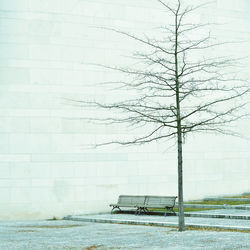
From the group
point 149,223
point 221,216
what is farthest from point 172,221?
point 221,216

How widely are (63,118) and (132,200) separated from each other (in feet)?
14.1

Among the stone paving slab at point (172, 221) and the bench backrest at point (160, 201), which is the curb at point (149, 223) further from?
the bench backrest at point (160, 201)

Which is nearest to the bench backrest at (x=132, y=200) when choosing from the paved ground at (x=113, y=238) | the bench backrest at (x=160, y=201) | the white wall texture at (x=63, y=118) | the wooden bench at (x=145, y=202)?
the wooden bench at (x=145, y=202)

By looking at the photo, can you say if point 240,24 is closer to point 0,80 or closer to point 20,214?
point 0,80

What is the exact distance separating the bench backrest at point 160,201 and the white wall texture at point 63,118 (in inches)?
107

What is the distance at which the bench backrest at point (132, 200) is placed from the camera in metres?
21.8

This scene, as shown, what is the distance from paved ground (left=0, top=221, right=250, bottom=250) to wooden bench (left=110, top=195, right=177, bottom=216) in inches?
112

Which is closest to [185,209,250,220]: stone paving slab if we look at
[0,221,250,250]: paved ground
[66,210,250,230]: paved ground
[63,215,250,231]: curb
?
[66,210,250,230]: paved ground

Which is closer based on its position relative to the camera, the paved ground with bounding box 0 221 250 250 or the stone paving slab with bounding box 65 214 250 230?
the paved ground with bounding box 0 221 250 250

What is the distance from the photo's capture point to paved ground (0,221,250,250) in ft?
41.9

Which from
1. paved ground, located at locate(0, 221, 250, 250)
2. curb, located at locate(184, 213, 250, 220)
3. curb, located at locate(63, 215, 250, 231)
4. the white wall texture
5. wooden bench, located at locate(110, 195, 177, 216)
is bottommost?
paved ground, located at locate(0, 221, 250, 250)

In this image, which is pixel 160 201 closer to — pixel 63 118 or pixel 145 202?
pixel 145 202

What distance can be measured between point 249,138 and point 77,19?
33.5ft

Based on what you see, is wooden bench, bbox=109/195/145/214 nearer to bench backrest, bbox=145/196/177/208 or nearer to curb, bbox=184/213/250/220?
bench backrest, bbox=145/196/177/208
